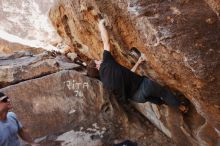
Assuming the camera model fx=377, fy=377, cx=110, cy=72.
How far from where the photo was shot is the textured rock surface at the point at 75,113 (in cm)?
743

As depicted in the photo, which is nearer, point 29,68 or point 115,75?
point 115,75

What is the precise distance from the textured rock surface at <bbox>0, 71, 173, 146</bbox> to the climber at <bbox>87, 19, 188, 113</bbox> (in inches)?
69.5

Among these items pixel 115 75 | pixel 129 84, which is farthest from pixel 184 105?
pixel 115 75

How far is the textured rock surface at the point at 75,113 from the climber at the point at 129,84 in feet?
5.79

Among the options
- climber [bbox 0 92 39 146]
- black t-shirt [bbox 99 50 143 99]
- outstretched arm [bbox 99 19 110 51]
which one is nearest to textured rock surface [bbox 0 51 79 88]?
outstretched arm [bbox 99 19 110 51]

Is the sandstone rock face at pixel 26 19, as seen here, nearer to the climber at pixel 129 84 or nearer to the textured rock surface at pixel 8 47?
the textured rock surface at pixel 8 47

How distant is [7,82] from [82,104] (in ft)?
5.98

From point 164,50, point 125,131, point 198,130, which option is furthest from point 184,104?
point 125,131

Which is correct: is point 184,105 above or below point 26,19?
below

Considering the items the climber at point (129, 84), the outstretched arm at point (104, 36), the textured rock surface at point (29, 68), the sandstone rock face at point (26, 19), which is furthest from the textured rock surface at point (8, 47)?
the climber at point (129, 84)

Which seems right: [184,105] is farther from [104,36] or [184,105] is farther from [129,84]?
[104,36]

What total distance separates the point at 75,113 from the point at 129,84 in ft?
7.63

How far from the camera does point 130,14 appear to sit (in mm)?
4910

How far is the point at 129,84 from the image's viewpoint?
18.8 ft
